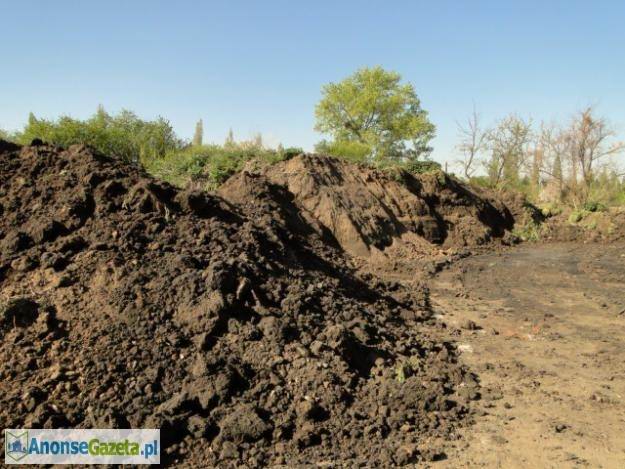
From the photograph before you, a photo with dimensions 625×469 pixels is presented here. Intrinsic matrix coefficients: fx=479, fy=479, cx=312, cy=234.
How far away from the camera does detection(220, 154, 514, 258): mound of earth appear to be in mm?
12531

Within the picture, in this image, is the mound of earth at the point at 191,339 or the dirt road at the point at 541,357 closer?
the mound of earth at the point at 191,339

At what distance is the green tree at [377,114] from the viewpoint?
37.8 m

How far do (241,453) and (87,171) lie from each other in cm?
522

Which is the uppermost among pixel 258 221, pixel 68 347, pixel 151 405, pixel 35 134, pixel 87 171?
pixel 35 134

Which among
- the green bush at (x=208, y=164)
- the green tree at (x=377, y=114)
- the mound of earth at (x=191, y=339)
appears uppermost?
the green tree at (x=377, y=114)

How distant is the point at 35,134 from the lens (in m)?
14.7

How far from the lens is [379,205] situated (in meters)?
13.8

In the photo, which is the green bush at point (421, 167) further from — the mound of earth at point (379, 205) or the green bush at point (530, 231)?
the green bush at point (530, 231)

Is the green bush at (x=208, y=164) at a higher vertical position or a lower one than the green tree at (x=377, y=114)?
lower

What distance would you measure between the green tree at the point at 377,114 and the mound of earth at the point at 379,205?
21479mm

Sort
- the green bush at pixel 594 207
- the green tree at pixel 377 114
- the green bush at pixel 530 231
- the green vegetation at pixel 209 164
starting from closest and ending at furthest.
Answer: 1. the green vegetation at pixel 209 164
2. the green bush at pixel 530 231
3. the green bush at pixel 594 207
4. the green tree at pixel 377 114

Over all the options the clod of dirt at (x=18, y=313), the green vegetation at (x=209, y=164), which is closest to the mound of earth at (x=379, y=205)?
the green vegetation at (x=209, y=164)

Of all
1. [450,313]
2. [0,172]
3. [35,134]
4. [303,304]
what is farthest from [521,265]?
[35,134]

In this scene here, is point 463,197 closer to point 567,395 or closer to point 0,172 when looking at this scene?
point 567,395
